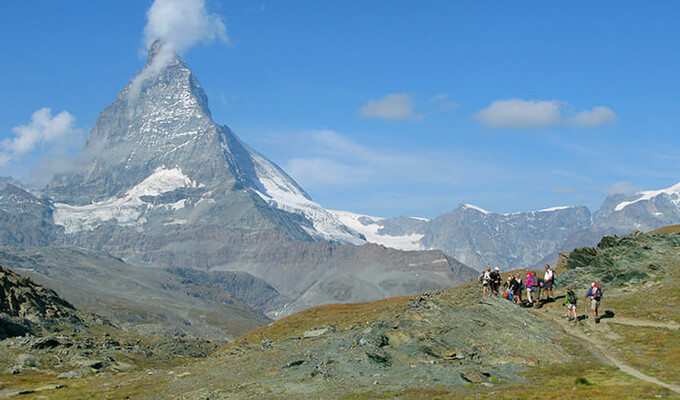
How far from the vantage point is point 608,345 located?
5428 centimetres

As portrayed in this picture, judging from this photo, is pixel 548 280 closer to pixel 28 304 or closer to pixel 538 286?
pixel 538 286

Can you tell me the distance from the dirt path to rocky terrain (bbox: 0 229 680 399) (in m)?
0.08

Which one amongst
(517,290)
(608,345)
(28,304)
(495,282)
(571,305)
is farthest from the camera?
(28,304)

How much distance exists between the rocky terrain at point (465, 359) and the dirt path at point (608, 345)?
8 cm

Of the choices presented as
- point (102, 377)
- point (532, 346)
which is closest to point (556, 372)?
point (532, 346)

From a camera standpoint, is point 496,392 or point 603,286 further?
point 603,286

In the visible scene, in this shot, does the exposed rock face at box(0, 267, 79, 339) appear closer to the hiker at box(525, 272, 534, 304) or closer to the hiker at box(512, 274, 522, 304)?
the hiker at box(512, 274, 522, 304)

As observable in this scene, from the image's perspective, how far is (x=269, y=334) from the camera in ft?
307

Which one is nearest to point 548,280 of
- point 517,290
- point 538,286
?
point 538,286

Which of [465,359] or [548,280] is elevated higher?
[548,280]

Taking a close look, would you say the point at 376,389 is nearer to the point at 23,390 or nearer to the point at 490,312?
the point at 490,312

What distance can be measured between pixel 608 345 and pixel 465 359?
12483 mm

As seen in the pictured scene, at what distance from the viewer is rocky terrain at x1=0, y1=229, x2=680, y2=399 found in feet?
144

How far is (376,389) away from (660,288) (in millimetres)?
37344
